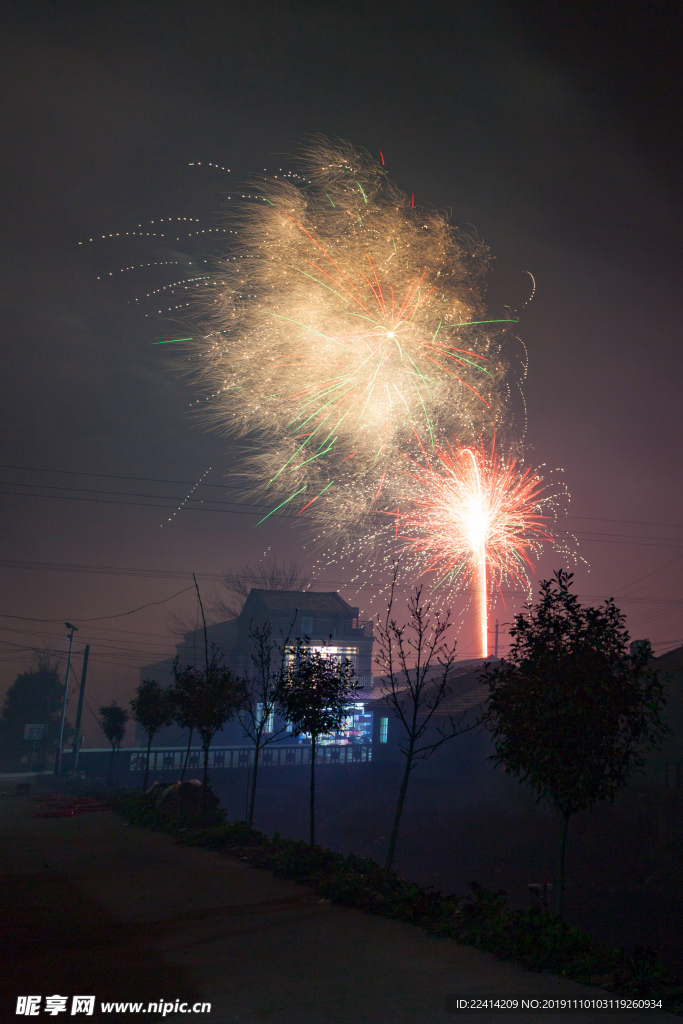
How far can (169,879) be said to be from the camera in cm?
1246

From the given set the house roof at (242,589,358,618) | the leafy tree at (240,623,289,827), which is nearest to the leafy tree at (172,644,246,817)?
the leafy tree at (240,623,289,827)

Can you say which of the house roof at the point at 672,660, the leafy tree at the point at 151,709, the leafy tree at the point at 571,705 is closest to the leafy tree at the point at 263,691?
the leafy tree at the point at 151,709

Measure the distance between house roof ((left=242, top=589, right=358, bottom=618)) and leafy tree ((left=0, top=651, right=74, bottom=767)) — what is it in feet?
71.3

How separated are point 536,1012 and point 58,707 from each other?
7146 cm

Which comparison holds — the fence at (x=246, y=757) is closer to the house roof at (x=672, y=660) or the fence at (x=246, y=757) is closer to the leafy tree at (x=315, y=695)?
the house roof at (x=672, y=660)

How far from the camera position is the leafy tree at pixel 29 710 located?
6444 centimetres

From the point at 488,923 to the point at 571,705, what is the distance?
2.98 metres

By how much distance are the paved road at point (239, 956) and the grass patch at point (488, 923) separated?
0.26 m

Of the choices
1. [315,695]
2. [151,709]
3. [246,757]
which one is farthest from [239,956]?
[246,757]

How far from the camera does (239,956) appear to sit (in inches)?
299

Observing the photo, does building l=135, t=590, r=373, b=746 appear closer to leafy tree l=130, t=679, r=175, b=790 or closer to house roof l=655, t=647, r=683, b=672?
leafy tree l=130, t=679, r=175, b=790

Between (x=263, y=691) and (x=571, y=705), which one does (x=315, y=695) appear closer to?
(x=263, y=691)

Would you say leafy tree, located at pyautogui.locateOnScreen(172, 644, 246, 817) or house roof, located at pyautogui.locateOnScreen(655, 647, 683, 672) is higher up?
house roof, located at pyautogui.locateOnScreen(655, 647, 683, 672)

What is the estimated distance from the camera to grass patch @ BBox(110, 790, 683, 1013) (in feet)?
22.4
